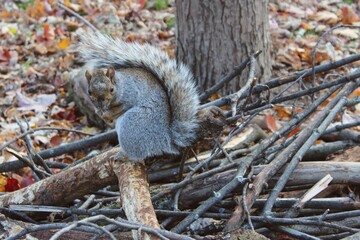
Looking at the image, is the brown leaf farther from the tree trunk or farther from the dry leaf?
the tree trunk

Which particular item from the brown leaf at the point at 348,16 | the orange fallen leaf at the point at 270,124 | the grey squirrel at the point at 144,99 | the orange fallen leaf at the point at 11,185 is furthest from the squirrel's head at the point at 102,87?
the brown leaf at the point at 348,16

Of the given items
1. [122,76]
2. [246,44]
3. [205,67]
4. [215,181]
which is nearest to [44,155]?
[122,76]

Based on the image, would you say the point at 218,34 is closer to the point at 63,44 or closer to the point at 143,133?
the point at 143,133

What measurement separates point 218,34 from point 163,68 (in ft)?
5.08

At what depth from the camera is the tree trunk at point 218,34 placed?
4.02 meters

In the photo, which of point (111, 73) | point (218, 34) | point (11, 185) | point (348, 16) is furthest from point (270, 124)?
point (348, 16)

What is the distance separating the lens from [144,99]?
2.56 m

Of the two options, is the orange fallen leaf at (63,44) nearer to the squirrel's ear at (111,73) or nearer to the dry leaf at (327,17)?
the dry leaf at (327,17)

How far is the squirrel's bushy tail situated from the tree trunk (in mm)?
1443

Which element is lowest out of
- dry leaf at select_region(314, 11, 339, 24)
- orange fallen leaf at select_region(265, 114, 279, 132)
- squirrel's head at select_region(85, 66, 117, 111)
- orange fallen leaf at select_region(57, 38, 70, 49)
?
orange fallen leaf at select_region(265, 114, 279, 132)

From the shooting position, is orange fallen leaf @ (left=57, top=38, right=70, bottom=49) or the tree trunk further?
orange fallen leaf @ (left=57, top=38, right=70, bottom=49)

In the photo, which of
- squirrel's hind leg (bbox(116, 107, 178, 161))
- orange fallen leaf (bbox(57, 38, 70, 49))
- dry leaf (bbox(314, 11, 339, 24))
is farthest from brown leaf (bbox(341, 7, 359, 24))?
squirrel's hind leg (bbox(116, 107, 178, 161))

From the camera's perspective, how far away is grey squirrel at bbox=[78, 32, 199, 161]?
8.21ft

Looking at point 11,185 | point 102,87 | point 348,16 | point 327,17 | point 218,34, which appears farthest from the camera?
point 327,17
